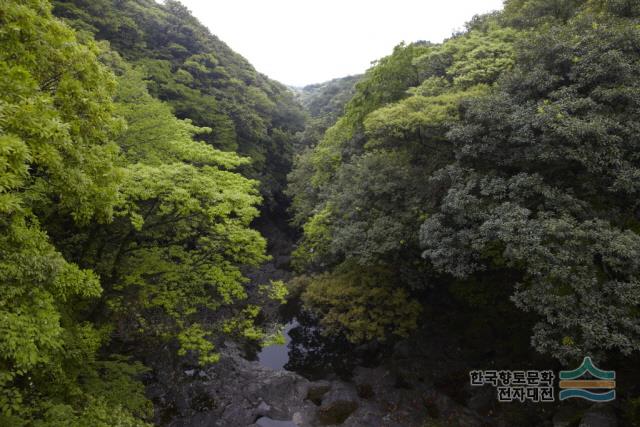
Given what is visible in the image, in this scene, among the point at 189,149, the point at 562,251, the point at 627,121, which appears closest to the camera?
the point at 562,251

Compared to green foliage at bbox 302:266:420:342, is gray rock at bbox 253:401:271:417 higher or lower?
lower

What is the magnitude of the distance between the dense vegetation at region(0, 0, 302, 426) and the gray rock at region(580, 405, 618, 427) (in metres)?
9.15

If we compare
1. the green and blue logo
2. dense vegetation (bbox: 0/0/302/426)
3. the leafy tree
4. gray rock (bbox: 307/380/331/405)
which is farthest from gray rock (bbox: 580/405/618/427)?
the leafy tree

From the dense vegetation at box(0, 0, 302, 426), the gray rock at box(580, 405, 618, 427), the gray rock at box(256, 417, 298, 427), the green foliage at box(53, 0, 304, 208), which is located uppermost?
the green foliage at box(53, 0, 304, 208)

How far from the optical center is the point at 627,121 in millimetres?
8828

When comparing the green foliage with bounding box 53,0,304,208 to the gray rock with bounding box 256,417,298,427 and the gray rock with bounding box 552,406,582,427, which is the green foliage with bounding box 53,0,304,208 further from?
the gray rock with bounding box 552,406,582,427

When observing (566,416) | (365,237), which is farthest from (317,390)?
(566,416)

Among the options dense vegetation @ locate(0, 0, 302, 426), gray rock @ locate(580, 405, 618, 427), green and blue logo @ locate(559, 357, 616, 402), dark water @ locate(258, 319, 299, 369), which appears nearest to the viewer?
dense vegetation @ locate(0, 0, 302, 426)

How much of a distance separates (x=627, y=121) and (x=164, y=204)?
11658 millimetres

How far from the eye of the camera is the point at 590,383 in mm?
9516

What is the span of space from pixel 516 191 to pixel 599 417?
6.22 meters

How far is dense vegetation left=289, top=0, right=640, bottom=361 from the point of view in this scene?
26.1ft

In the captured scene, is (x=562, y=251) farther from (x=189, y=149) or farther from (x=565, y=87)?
(x=189, y=149)

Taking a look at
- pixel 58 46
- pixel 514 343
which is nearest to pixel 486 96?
pixel 514 343
